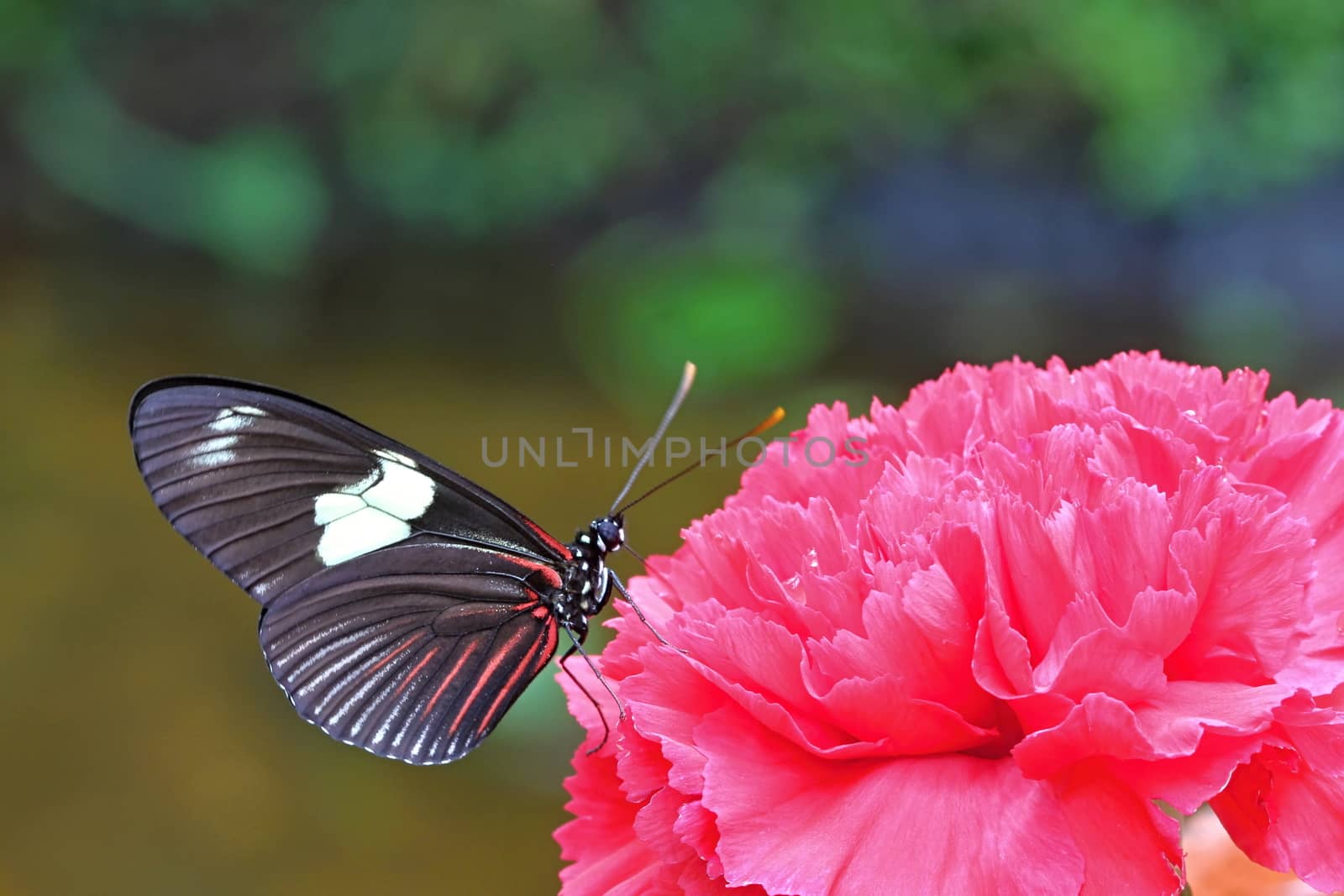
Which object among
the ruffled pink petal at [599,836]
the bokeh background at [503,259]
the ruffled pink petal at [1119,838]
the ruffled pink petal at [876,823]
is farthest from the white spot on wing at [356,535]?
the bokeh background at [503,259]

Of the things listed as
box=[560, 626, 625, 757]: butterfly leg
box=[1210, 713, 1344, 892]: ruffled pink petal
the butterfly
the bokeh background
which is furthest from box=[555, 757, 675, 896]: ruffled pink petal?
the bokeh background

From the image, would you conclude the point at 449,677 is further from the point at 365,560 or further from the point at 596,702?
the point at 596,702

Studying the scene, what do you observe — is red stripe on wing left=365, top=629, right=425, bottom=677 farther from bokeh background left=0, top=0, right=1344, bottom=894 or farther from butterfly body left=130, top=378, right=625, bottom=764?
bokeh background left=0, top=0, right=1344, bottom=894

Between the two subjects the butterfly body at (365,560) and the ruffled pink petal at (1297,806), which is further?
the butterfly body at (365,560)

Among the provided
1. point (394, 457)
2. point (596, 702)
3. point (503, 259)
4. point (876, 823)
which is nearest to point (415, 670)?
point (394, 457)

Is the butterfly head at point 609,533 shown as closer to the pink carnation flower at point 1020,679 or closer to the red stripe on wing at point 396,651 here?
the red stripe on wing at point 396,651

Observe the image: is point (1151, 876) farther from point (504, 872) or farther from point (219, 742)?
point (219, 742)

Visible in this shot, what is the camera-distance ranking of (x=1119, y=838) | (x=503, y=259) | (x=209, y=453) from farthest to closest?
(x=503, y=259) < (x=209, y=453) < (x=1119, y=838)
